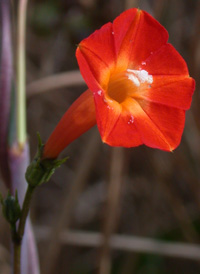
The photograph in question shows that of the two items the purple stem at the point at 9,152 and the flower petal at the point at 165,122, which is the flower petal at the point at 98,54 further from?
the purple stem at the point at 9,152

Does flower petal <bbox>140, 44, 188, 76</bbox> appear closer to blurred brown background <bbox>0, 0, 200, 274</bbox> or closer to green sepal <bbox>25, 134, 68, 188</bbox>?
green sepal <bbox>25, 134, 68, 188</bbox>

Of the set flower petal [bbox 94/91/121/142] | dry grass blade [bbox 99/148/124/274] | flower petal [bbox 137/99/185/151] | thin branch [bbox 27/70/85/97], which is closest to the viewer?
flower petal [bbox 94/91/121/142]

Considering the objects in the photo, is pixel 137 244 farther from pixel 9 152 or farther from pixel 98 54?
pixel 98 54

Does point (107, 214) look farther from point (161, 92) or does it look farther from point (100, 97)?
point (100, 97)

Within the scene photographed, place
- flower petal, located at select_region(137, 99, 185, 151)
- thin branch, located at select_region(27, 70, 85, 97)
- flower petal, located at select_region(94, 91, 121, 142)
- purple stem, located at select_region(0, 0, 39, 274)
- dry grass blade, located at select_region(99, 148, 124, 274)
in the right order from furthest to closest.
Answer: dry grass blade, located at select_region(99, 148, 124, 274) < thin branch, located at select_region(27, 70, 85, 97) < purple stem, located at select_region(0, 0, 39, 274) < flower petal, located at select_region(137, 99, 185, 151) < flower petal, located at select_region(94, 91, 121, 142)

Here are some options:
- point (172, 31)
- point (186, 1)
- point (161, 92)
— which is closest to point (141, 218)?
point (172, 31)

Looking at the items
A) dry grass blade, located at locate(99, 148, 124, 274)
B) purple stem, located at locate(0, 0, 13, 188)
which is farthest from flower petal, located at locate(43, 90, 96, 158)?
dry grass blade, located at locate(99, 148, 124, 274)
